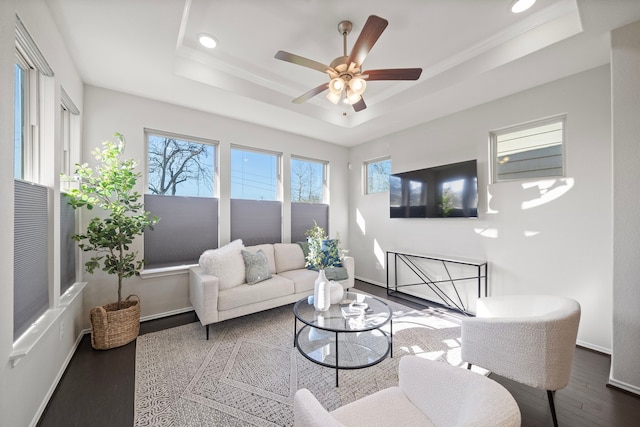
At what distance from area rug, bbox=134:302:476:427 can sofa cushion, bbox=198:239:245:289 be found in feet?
1.79

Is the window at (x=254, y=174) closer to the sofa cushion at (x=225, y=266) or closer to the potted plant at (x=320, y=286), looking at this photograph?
the sofa cushion at (x=225, y=266)

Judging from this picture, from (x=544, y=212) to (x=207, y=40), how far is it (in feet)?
13.0

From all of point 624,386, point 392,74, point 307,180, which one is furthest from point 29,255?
point 624,386

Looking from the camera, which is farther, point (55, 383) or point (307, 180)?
point (307, 180)

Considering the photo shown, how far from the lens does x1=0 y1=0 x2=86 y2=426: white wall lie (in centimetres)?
129

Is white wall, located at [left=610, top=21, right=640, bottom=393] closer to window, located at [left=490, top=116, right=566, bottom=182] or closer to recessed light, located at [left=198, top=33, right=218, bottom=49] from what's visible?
window, located at [left=490, top=116, right=566, bottom=182]

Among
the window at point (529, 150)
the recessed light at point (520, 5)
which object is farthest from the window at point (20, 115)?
the window at point (529, 150)

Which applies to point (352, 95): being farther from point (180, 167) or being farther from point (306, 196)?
point (306, 196)

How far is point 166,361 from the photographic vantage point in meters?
2.28

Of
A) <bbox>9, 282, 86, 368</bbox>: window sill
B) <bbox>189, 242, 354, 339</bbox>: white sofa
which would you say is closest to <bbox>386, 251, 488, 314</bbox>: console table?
<bbox>189, 242, 354, 339</bbox>: white sofa

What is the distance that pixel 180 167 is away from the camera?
348cm

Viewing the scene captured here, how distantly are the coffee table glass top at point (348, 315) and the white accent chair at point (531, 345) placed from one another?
27.5 inches

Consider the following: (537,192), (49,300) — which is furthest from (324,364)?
(537,192)

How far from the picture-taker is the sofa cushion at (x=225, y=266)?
290 cm
